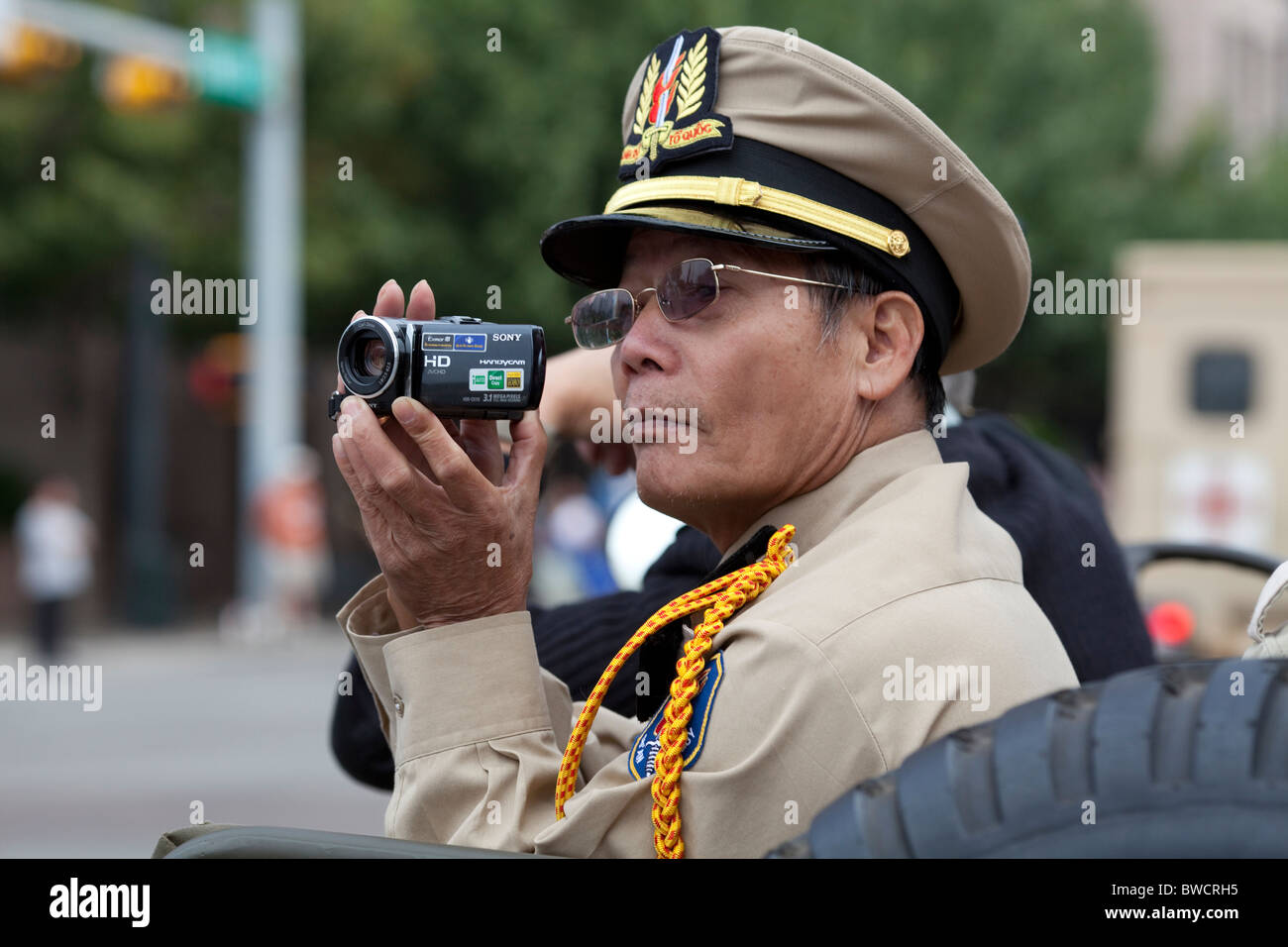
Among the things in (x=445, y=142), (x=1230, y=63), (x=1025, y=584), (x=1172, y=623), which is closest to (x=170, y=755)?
(x=1172, y=623)

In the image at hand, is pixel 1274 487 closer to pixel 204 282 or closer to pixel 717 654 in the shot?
pixel 717 654

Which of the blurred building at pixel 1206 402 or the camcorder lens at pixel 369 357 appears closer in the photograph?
the camcorder lens at pixel 369 357

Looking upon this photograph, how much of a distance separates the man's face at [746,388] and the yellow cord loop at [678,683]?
0.09 m

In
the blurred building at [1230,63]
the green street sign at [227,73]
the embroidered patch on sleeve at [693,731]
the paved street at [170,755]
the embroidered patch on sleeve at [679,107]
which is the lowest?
the paved street at [170,755]

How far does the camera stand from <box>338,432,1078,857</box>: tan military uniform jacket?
5.05 feet

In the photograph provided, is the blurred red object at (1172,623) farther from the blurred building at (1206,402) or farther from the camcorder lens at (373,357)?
the camcorder lens at (373,357)

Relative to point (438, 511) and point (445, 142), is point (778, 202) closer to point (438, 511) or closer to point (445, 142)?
point (438, 511)

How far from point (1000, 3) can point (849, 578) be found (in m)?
21.2

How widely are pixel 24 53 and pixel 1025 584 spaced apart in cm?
1098

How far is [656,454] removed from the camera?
1933 mm

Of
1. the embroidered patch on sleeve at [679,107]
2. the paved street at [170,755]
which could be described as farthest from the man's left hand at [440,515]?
the paved street at [170,755]

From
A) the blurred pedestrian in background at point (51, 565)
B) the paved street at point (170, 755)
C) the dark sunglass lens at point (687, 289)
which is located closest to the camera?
the dark sunglass lens at point (687, 289)

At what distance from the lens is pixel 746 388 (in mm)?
1880

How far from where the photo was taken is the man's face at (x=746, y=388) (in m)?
1.87
